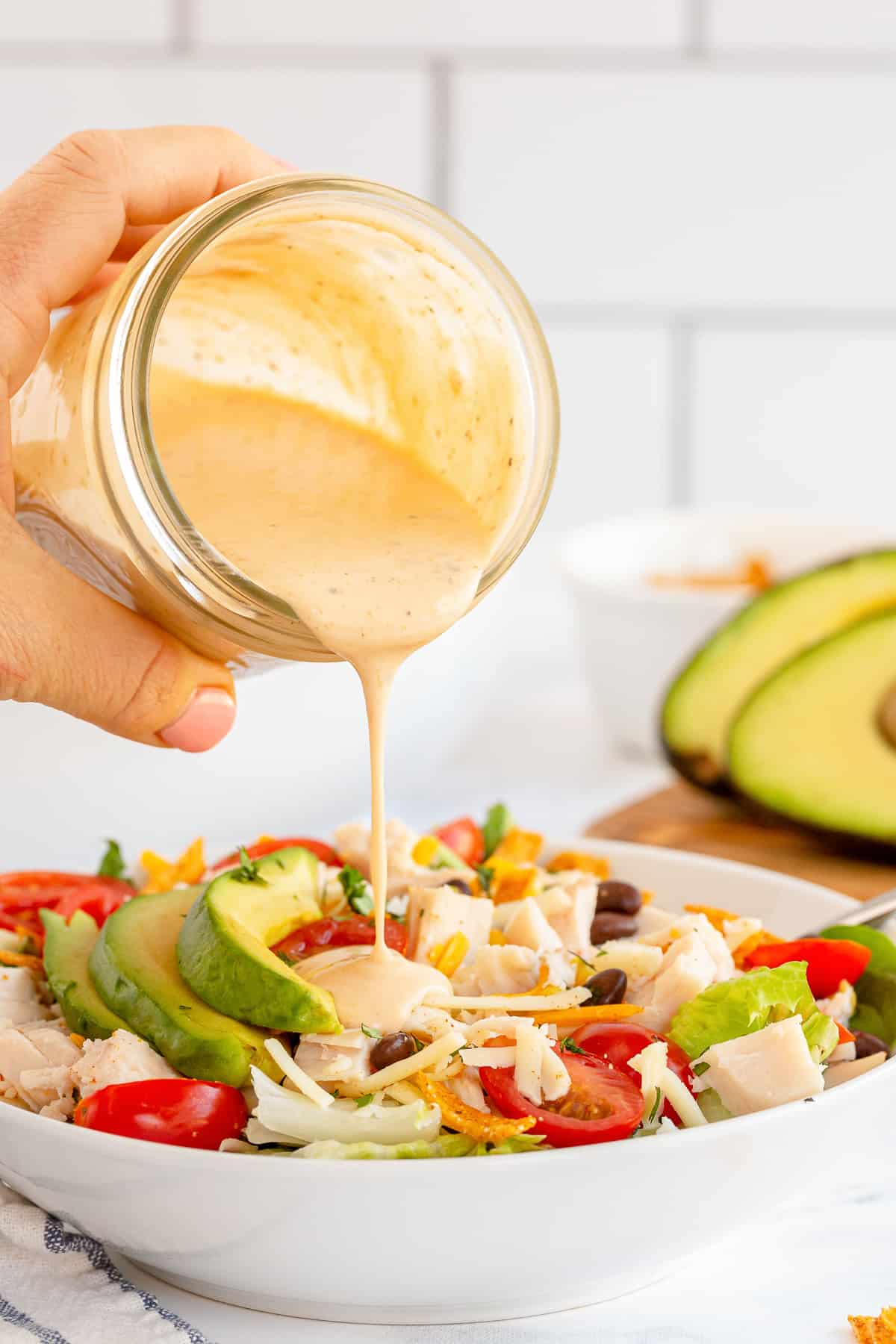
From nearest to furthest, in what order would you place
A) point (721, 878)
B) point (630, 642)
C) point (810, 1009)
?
point (810, 1009)
point (721, 878)
point (630, 642)

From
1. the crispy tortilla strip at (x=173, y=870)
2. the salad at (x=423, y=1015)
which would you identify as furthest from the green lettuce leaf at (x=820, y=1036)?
the crispy tortilla strip at (x=173, y=870)

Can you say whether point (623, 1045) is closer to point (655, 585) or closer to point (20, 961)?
point (20, 961)

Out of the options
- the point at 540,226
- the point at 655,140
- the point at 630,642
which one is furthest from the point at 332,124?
the point at 630,642

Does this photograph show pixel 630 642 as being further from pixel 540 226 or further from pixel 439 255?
pixel 540 226

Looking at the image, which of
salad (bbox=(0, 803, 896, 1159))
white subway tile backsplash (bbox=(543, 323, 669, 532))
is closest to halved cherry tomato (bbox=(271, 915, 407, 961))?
salad (bbox=(0, 803, 896, 1159))

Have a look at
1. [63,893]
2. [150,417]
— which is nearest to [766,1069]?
[150,417]

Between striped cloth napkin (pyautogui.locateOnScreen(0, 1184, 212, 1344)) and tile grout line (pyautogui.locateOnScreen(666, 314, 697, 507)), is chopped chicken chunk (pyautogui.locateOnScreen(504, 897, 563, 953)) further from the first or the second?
tile grout line (pyautogui.locateOnScreen(666, 314, 697, 507))

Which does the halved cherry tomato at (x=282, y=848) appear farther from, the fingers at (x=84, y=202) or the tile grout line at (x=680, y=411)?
the tile grout line at (x=680, y=411)
